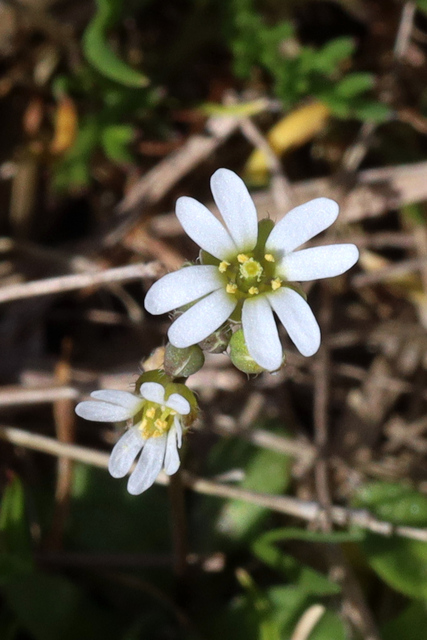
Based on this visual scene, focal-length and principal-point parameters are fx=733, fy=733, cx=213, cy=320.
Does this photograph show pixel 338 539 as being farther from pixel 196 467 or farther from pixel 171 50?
pixel 171 50

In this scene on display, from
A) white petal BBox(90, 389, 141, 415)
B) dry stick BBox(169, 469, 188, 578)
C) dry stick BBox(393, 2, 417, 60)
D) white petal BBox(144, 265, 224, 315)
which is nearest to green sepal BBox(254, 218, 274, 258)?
white petal BBox(144, 265, 224, 315)

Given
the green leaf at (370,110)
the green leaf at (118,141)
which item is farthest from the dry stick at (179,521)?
the green leaf at (370,110)

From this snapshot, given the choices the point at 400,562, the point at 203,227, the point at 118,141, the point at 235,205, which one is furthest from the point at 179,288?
the point at 118,141

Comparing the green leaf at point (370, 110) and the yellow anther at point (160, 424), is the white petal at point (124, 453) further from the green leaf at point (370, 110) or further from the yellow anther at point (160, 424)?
the green leaf at point (370, 110)

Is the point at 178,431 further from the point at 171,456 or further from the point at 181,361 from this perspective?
the point at 181,361

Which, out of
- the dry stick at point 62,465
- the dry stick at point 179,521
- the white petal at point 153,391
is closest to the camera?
the white petal at point 153,391

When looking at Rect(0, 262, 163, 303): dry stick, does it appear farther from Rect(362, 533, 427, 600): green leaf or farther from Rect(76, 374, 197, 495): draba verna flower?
Rect(362, 533, 427, 600): green leaf
